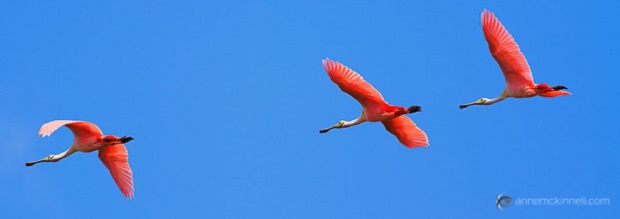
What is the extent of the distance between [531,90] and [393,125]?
2860 mm

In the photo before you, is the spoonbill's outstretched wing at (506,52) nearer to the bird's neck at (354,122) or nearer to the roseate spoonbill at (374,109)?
the roseate spoonbill at (374,109)

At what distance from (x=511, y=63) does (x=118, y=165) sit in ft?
25.8

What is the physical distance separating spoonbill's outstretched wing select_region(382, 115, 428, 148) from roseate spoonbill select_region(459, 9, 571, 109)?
1.84 m

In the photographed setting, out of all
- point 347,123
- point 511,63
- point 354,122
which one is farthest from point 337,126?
point 511,63

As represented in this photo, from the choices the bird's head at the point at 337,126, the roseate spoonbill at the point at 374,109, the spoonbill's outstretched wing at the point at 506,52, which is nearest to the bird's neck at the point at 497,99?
the spoonbill's outstretched wing at the point at 506,52

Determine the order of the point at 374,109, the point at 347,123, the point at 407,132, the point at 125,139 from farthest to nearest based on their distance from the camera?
the point at 347,123 < the point at 407,132 < the point at 374,109 < the point at 125,139

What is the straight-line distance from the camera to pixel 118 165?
29.6 m

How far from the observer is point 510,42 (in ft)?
92.3

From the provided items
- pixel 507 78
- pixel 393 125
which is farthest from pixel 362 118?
pixel 507 78

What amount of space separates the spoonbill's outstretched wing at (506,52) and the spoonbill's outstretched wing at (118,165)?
24.4ft

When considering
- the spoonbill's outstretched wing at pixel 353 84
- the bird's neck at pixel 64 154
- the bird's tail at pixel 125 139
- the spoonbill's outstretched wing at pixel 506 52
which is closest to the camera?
the spoonbill's outstretched wing at pixel 353 84

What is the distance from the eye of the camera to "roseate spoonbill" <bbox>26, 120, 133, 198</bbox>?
28688mm

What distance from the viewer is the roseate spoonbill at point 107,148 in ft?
94.1

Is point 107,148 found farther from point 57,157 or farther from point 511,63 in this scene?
point 511,63
